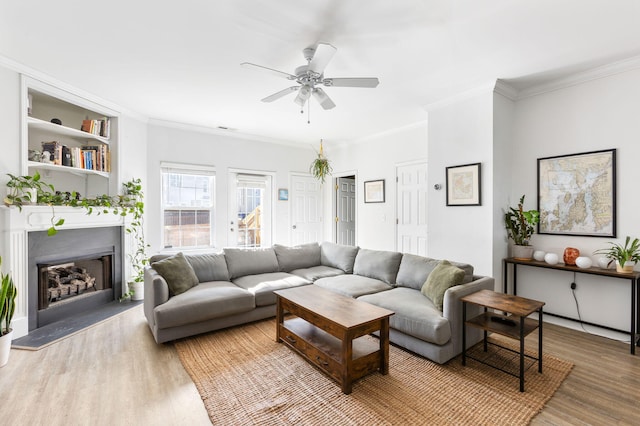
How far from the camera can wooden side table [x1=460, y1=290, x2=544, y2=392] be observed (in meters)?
2.12

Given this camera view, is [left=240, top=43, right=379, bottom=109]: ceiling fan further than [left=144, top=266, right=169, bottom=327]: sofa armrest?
No

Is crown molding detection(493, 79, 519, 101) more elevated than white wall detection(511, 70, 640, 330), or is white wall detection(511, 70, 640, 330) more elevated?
crown molding detection(493, 79, 519, 101)

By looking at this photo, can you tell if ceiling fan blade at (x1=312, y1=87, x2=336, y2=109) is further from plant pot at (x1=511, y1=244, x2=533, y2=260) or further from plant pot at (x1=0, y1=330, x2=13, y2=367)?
plant pot at (x1=0, y1=330, x2=13, y2=367)

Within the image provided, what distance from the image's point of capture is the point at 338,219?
6.63 metres

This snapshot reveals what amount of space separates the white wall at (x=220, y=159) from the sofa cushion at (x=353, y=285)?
2526 millimetres

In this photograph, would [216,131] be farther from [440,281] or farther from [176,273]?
[440,281]

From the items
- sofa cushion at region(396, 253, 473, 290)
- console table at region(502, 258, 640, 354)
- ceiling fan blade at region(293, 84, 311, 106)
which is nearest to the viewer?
console table at region(502, 258, 640, 354)

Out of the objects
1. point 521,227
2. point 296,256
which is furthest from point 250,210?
point 521,227

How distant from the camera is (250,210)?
5828mm

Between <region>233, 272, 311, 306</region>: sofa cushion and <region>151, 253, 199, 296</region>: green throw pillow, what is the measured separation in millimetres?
596

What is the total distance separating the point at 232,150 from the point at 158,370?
13.2ft

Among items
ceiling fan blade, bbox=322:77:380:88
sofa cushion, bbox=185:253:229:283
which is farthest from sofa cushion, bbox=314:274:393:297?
ceiling fan blade, bbox=322:77:380:88

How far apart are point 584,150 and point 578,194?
48 cm

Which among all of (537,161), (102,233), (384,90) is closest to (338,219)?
(384,90)
